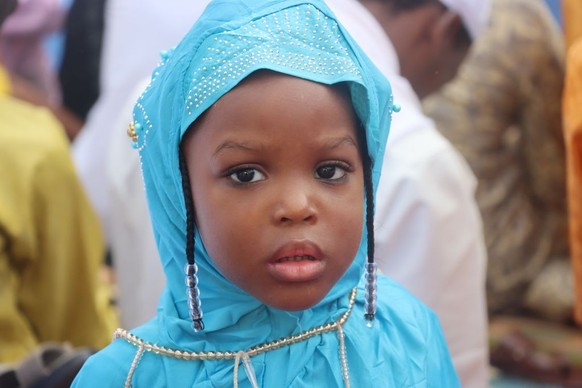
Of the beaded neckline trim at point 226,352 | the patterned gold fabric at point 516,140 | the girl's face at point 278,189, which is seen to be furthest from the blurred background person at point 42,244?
the patterned gold fabric at point 516,140

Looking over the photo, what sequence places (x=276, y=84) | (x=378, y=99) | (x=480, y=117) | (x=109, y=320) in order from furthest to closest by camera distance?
(x=480, y=117) < (x=109, y=320) < (x=378, y=99) < (x=276, y=84)

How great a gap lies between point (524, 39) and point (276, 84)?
3.12m

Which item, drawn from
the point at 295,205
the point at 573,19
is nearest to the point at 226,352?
the point at 295,205

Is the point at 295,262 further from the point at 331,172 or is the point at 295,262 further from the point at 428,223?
the point at 428,223

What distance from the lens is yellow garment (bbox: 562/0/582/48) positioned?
2994mm

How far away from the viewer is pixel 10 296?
8.61ft

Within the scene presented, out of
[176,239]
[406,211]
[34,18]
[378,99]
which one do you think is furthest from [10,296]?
[34,18]

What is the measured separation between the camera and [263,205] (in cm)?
139

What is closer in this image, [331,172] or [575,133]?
[331,172]

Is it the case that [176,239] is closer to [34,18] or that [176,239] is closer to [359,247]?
[359,247]

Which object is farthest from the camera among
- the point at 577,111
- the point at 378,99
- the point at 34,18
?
the point at 34,18

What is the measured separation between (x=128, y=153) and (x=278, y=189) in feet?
4.43

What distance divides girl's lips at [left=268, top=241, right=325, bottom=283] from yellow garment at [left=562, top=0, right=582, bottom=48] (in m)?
1.82

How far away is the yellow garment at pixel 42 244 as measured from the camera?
2.62 meters
